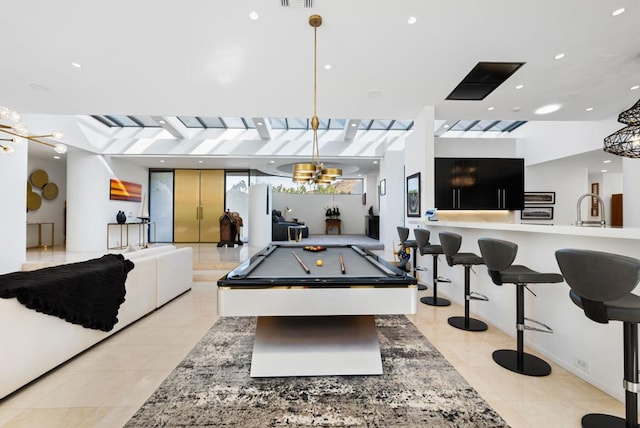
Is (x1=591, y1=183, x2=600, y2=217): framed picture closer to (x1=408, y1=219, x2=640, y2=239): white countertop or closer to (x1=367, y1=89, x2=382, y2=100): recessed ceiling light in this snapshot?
(x1=408, y1=219, x2=640, y2=239): white countertop

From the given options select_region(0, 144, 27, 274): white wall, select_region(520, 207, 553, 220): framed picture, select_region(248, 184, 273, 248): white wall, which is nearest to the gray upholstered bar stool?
select_region(520, 207, 553, 220): framed picture

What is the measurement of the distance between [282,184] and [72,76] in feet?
32.3

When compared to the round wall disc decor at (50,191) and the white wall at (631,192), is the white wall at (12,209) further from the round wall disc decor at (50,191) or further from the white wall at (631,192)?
the white wall at (631,192)

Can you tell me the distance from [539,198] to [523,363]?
21.9ft

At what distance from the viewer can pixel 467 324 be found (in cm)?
327

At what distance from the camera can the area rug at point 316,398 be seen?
181 cm

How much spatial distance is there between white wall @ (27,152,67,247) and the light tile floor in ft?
28.0

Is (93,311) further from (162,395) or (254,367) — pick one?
(254,367)

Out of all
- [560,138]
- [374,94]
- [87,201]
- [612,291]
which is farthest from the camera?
[87,201]

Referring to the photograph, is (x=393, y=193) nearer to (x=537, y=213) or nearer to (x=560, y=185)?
(x=537, y=213)

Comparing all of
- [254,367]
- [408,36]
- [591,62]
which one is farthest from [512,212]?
[254,367]

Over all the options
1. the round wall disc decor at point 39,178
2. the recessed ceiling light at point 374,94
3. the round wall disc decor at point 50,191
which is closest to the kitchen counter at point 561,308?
the recessed ceiling light at point 374,94

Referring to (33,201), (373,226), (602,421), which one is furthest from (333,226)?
(602,421)

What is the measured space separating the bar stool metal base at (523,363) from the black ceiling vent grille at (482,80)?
338cm
